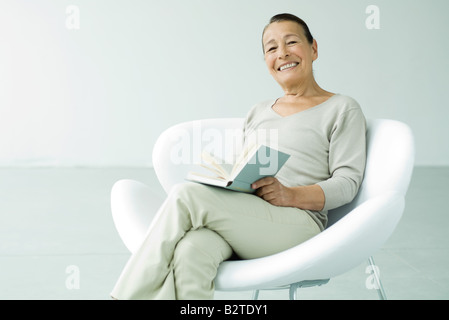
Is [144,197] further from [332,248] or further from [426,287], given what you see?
[426,287]

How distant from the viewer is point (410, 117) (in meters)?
6.19

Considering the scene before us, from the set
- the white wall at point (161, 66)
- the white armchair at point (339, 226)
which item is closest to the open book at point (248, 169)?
the white armchair at point (339, 226)

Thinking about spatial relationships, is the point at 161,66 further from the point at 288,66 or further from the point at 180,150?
the point at 288,66

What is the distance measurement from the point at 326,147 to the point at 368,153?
5.1 inches

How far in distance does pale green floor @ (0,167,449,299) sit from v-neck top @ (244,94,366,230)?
2.61ft

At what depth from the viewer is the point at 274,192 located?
55.6 inches

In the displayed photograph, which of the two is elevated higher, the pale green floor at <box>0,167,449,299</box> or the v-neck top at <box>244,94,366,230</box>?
the v-neck top at <box>244,94,366,230</box>

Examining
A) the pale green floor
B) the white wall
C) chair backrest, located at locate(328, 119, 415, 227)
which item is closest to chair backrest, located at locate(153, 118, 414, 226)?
chair backrest, located at locate(328, 119, 415, 227)

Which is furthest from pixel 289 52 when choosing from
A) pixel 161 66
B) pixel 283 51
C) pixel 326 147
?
pixel 161 66

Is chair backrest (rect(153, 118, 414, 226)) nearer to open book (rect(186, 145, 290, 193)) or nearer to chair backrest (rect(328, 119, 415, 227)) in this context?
chair backrest (rect(328, 119, 415, 227))

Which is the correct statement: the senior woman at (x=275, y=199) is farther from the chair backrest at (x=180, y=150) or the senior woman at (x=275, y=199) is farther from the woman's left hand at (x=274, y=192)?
the chair backrest at (x=180, y=150)

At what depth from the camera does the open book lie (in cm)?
127

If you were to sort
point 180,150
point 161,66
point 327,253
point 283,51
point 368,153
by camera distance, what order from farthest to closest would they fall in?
point 161,66
point 180,150
point 283,51
point 368,153
point 327,253

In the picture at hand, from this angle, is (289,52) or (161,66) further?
(161,66)
